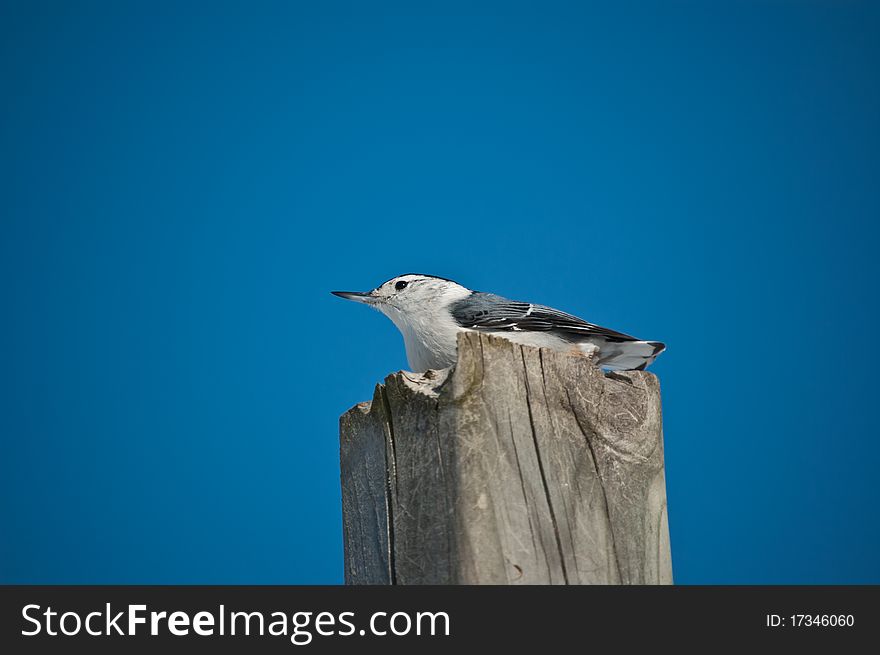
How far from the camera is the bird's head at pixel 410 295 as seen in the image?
5.82 metres

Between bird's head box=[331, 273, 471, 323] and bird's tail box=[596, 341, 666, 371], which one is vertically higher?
bird's head box=[331, 273, 471, 323]

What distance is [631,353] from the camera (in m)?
5.35

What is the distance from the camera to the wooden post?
2859 millimetres

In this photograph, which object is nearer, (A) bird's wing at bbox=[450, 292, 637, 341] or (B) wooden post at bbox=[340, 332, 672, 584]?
(B) wooden post at bbox=[340, 332, 672, 584]

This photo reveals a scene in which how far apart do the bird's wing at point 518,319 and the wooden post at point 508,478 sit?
198cm

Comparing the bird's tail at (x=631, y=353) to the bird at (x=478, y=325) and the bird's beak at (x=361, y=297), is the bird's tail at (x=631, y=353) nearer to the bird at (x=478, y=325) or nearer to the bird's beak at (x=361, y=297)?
the bird at (x=478, y=325)

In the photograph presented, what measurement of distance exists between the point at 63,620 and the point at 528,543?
1700mm

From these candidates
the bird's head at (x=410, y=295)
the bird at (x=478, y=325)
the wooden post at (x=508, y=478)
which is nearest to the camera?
the wooden post at (x=508, y=478)

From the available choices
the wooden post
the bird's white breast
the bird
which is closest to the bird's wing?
the bird

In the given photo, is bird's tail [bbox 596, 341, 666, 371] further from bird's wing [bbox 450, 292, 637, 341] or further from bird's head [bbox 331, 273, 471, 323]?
bird's head [bbox 331, 273, 471, 323]

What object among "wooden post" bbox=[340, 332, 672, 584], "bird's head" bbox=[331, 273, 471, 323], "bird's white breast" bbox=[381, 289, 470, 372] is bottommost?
"wooden post" bbox=[340, 332, 672, 584]

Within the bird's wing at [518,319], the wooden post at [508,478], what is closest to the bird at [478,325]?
the bird's wing at [518,319]

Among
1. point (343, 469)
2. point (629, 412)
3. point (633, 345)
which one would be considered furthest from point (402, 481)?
point (633, 345)

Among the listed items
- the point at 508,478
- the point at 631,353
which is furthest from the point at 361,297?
the point at 508,478
